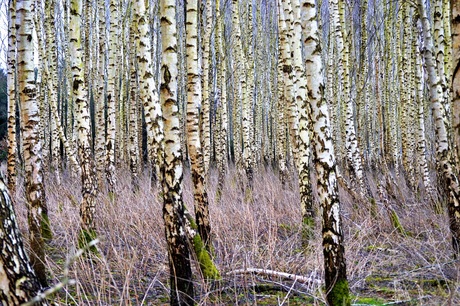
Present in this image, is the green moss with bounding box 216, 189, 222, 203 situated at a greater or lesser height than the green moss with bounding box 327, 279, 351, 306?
lesser

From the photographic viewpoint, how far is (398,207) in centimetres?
684

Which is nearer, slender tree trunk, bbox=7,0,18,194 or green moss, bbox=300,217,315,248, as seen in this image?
green moss, bbox=300,217,315,248

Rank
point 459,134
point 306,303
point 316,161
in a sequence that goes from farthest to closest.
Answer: point 306,303 < point 316,161 < point 459,134

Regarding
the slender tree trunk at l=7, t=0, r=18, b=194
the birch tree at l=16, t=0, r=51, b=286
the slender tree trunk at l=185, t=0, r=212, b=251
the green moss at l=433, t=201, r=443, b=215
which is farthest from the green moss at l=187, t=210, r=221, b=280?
the green moss at l=433, t=201, r=443, b=215

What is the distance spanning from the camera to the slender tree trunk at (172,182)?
10.0 ft

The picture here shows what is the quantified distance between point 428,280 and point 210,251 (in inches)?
77.7

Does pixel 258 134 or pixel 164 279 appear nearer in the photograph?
pixel 164 279

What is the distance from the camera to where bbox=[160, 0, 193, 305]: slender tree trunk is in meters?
3.05

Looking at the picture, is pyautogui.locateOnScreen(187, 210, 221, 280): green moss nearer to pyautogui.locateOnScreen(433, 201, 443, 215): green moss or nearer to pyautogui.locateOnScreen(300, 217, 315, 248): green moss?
pyautogui.locateOnScreen(300, 217, 315, 248): green moss

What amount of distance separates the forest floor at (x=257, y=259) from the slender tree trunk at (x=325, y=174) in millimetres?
180

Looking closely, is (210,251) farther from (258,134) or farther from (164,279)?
(258,134)

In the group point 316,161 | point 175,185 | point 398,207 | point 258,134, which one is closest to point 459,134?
point 316,161

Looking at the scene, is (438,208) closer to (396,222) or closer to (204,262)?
(396,222)

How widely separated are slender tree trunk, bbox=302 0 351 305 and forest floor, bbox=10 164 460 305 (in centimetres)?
18
